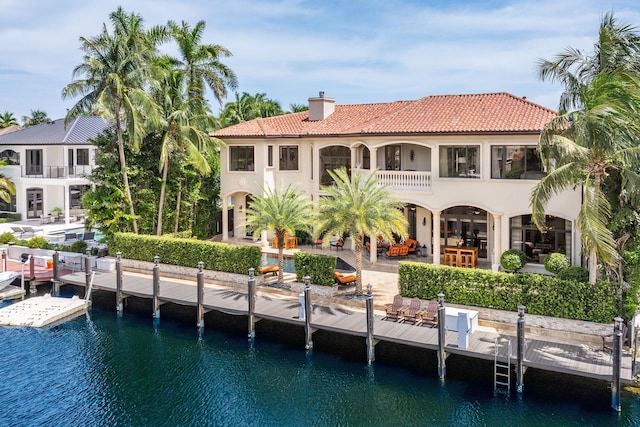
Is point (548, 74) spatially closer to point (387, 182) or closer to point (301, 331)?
point (387, 182)

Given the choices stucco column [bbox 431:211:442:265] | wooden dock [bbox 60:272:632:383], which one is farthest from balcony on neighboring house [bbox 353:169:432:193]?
wooden dock [bbox 60:272:632:383]

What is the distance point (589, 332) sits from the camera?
1978 centimetres

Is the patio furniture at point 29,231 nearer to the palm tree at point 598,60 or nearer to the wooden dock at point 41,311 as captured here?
the wooden dock at point 41,311

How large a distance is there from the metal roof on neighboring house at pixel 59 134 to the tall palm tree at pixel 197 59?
9.82m

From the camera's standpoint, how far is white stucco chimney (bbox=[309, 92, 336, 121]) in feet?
125

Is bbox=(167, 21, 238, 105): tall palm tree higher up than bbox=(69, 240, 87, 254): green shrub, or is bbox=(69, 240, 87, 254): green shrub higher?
bbox=(167, 21, 238, 105): tall palm tree

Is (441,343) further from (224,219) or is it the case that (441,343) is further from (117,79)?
(224,219)

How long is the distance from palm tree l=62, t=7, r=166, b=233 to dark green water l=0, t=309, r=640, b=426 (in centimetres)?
1335

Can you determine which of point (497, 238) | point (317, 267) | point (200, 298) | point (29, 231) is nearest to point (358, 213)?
point (317, 267)

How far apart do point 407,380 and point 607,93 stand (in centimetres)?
1175

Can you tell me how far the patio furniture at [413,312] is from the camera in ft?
70.4

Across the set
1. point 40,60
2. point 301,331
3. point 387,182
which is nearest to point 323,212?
point 301,331

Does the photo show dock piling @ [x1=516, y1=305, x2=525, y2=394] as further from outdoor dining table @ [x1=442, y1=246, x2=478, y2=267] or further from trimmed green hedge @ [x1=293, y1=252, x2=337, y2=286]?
outdoor dining table @ [x1=442, y1=246, x2=478, y2=267]

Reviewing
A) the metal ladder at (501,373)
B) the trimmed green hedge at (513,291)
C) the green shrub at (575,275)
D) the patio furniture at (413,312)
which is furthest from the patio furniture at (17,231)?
the green shrub at (575,275)
